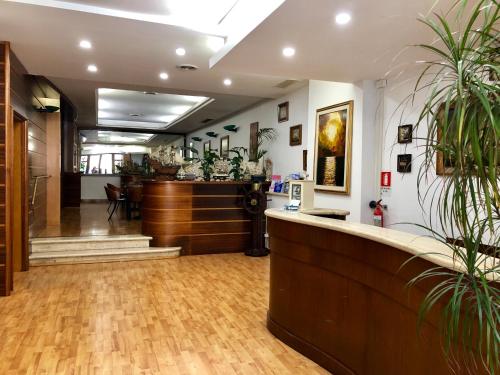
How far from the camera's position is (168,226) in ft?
21.8

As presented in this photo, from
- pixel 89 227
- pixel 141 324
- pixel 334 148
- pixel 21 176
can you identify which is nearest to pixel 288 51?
pixel 334 148

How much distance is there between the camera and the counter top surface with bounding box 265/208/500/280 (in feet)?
5.14

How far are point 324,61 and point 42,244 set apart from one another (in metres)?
4.87

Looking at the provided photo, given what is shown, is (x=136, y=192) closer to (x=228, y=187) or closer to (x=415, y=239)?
(x=228, y=187)

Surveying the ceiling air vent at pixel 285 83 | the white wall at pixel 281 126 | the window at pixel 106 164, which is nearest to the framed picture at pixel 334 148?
the ceiling air vent at pixel 285 83

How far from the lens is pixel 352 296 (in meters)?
2.56

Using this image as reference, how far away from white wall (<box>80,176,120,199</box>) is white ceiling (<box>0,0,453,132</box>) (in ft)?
31.5

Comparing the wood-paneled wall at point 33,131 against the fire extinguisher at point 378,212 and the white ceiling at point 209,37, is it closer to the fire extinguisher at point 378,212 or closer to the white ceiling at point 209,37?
the white ceiling at point 209,37

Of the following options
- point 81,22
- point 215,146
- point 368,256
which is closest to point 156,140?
point 215,146

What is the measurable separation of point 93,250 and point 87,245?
13cm

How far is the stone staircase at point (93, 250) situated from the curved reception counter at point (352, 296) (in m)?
3.42

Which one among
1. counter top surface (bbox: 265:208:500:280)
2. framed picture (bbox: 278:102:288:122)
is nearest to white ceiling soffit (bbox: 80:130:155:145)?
framed picture (bbox: 278:102:288:122)

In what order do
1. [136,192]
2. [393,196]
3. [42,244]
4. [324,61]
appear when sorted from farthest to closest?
[136,192] → [42,244] → [393,196] → [324,61]

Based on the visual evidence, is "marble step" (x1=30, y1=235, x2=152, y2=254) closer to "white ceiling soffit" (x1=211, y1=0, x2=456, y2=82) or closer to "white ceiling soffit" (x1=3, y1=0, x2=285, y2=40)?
"white ceiling soffit" (x1=211, y1=0, x2=456, y2=82)
